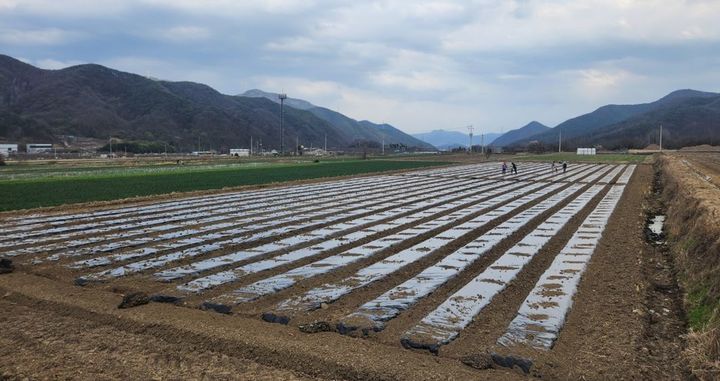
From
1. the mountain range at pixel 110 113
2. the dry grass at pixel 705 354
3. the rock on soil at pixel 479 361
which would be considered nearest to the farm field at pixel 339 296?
the rock on soil at pixel 479 361

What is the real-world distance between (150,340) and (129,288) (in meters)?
2.28

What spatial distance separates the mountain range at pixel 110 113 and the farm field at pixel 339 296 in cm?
10818

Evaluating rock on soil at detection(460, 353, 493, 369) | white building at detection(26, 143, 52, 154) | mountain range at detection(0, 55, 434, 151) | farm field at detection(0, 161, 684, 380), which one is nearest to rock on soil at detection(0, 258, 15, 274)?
farm field at detection(0, 161, 684, 380)

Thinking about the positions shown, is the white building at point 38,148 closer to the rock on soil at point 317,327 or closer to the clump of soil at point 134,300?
the clump of soil at point 134,300

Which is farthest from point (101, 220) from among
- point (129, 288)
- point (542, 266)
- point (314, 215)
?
point (542, 266)

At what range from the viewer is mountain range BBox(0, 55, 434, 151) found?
383 feet

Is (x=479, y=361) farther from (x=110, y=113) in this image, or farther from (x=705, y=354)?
(x=110, y=113)

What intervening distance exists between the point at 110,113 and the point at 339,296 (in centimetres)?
14577

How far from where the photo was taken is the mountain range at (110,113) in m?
117

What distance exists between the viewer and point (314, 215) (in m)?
15.5

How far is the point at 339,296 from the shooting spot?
23.7 feet

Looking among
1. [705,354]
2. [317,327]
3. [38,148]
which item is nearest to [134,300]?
[317,327]

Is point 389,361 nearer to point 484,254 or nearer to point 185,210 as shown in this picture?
point 484,254

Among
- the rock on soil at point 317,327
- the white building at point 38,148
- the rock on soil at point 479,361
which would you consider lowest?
the rock on soil at point 479,361
